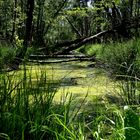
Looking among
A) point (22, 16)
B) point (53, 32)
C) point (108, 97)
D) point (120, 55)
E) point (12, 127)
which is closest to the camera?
point (12, 127)

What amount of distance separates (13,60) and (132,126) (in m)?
7.08

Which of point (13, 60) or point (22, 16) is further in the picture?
point (22, 16)

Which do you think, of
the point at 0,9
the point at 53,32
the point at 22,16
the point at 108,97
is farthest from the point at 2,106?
the point at 53,32

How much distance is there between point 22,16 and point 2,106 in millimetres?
19428

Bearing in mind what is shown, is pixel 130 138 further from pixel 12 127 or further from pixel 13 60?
pixel 13 60

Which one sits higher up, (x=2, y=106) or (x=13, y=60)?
(x=2, y=106)

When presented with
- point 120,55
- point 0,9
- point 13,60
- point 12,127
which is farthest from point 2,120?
point 0,9

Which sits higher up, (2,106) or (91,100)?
(2,106)

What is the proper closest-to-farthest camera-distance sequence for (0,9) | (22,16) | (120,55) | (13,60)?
(120,55) < (13,60) < (22,16) < (0,9)

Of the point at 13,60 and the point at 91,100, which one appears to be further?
the point at 13,60

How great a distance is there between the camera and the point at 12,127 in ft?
8.20

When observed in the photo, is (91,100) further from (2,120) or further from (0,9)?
(0,9)

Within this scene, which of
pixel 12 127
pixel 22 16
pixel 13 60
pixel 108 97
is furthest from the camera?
pixel 22 16

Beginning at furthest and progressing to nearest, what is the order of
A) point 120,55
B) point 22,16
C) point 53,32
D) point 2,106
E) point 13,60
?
point 53,32, point 22,16, point 13,60, point 120,55, point 2,106
